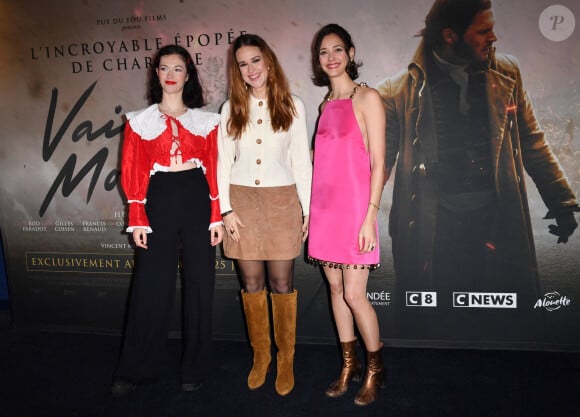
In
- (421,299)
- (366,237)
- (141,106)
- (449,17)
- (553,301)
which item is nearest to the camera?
(366,237)

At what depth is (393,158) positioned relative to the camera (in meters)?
2.78

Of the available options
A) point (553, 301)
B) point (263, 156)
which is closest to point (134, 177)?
point (263, 156)

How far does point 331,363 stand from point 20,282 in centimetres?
232

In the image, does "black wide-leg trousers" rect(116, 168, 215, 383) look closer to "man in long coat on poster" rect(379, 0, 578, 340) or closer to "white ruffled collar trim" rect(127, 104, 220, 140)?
"white ruffled collar trim" rect(127, 104, 220, 140)

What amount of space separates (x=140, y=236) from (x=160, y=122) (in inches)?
22.0

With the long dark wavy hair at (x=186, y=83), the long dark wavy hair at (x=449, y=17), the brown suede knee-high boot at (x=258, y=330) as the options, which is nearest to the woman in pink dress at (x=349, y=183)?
the brown suede knee-high boot at (x=258, y=330)

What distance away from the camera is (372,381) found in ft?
7.31

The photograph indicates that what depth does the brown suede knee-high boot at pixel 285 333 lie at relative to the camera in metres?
2.30

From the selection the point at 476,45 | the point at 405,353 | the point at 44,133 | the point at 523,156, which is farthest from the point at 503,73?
the point at 44,133

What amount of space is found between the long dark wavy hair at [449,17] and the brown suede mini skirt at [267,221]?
1267 millimetres

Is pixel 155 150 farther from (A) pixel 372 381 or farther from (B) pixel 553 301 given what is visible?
(B) pixel 553 301

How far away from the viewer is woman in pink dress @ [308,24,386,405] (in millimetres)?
2082

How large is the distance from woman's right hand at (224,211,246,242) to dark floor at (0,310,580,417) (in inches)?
31.9

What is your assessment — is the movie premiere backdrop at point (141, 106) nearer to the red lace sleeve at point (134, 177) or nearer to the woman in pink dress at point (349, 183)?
the woman in pink dress at point (349, 183)
